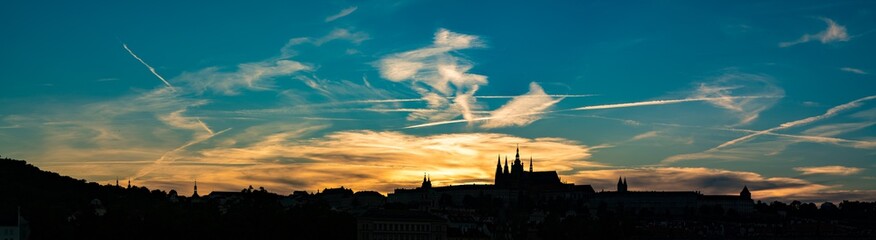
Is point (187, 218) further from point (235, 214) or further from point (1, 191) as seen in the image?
point (1, 191)

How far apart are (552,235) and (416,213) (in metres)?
26.8

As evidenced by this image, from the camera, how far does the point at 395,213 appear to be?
468ft

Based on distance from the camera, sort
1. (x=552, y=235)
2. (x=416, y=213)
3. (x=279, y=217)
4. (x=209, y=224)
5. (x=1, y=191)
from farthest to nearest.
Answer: (x=1, y=191) → (x=552, y=235) → (x=416, y=213) → (x=279, y=217) → (x=209, y=224)

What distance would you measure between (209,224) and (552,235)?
54.5 m

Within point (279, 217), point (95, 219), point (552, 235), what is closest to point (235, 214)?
point (279, 217)

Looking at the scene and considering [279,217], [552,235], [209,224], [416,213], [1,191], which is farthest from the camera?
[1,191]

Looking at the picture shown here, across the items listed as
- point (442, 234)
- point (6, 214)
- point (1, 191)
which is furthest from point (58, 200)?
point (442, 234)

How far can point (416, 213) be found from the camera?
5704 inches

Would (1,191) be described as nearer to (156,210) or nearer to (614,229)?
(156,210)

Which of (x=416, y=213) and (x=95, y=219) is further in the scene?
(x=416, y=213)

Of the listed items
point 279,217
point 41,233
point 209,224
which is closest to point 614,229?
point 279,217

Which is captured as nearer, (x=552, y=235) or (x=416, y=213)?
(x=416, y=213)

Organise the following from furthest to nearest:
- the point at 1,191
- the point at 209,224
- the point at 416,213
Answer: the point at 1,191 < the point at 416,213 < the point at 209,224

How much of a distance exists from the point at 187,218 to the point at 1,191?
74.7 meters
